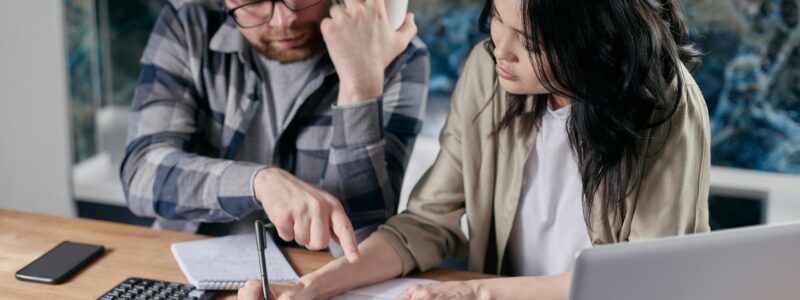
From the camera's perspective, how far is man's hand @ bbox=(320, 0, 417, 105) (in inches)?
64.2

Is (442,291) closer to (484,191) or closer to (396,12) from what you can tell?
(484,191)

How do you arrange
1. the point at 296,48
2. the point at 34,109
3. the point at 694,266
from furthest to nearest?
the point at 34,109, the point at 296,48, the point at 694,266

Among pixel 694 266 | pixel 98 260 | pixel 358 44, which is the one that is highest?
pixel 358 44

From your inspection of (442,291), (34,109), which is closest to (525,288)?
(442,291)

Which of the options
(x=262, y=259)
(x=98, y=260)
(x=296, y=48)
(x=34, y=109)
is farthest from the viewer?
(x=34, y=109)

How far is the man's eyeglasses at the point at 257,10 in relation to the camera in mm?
1636

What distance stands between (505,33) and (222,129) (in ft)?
2.42

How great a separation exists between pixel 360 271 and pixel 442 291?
0.14m

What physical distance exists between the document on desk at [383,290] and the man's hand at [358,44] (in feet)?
1.25

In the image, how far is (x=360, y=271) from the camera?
4.52ft

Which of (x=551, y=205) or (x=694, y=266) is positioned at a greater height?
(x=694, y=266)

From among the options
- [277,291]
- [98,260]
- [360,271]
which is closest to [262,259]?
[277,291]

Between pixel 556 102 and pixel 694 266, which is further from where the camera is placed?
pixel 556 102

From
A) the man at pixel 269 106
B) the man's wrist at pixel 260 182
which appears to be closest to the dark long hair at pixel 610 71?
the man at pixel 269 106
